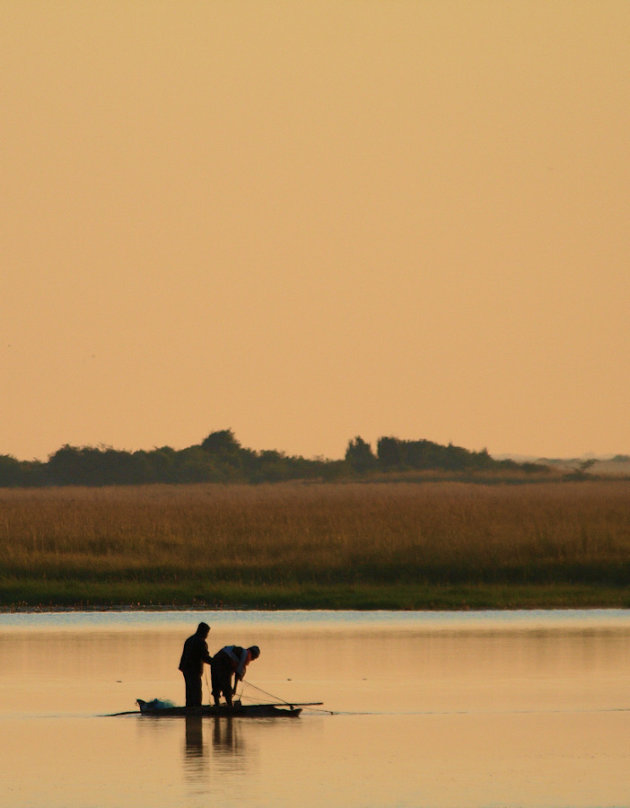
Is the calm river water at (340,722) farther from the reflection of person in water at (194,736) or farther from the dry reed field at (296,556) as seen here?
the dry reed field at (296,556)

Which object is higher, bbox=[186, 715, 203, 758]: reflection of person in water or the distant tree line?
the distant tree line

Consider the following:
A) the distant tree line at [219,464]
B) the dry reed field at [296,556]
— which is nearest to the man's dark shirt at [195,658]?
the dry reed field at [296,556]

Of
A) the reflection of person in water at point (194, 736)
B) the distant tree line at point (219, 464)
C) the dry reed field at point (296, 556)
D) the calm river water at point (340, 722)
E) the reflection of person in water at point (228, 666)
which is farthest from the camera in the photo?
the distant tree line at point (219, 464)

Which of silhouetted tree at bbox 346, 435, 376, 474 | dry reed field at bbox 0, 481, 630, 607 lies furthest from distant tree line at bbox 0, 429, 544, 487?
dry reed field at bbox 0, 481, 630, 607

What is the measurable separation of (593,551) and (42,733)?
25.8 meters

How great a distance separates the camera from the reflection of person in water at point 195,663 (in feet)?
75.3

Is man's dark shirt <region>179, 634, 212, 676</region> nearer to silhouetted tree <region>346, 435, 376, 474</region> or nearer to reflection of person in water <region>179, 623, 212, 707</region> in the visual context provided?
reflection of person in water <region>179, 623, 212, 707</region>

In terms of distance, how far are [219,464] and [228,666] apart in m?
121

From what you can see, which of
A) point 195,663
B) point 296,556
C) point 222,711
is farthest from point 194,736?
point 296,556

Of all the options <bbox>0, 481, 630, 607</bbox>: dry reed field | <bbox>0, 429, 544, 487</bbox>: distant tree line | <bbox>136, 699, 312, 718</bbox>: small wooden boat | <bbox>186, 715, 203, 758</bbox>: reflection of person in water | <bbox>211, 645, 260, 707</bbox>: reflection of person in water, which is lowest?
<bbox>186, 715, 203, 758</bbox>: reflection of person in water

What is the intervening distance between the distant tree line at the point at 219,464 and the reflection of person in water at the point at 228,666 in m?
109

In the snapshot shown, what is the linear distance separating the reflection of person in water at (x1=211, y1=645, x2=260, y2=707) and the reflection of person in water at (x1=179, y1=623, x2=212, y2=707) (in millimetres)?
144

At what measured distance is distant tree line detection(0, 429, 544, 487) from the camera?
5404 inches

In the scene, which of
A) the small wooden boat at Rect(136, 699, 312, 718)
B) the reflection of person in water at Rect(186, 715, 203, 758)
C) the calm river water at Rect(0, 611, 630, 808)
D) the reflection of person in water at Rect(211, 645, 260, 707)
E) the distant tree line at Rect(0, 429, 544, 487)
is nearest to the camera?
the calm river water at Rect(0, 611, 630, 808)
